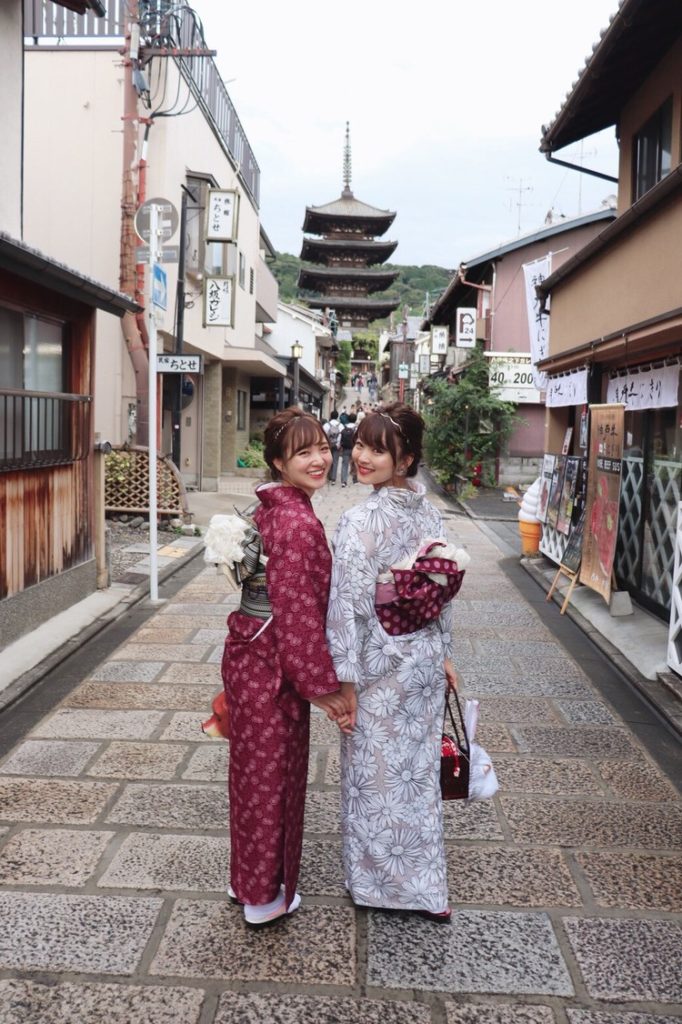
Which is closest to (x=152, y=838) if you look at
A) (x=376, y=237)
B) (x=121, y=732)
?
(x=121, y=732)

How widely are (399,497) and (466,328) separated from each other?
22252mm

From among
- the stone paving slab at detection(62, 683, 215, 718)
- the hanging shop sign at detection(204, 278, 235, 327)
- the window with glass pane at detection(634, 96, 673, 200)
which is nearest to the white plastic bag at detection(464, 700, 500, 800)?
the stone paving slab at detection(62, 683, 215, 718)

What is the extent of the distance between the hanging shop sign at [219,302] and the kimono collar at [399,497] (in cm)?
1467

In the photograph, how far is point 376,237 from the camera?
58.7 metres

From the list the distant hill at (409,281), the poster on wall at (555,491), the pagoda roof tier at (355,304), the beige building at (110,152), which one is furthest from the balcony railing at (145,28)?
the distant hill at (409,281)

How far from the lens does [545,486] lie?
1114 centimetres

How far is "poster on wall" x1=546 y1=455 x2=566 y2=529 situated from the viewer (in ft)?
33.6

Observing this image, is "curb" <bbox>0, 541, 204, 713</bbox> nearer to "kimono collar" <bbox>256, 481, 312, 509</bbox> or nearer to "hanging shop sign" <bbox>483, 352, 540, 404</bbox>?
"kimono collar" <bbox>256, 481, 312, 509</bbox>

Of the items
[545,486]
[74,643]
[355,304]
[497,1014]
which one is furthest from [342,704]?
[355,304]

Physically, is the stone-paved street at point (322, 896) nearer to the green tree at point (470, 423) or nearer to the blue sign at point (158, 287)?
the blue sign at point (158, 287)

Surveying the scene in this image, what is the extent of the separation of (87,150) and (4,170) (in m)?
5.68

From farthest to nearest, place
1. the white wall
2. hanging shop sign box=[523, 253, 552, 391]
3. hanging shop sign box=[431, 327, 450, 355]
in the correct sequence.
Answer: hanging shop sign box=[431, 327, 450, 355] → hanging shop sign box=[523, 253, 552, 391] → the white wall

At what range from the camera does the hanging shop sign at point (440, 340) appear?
1158 inches

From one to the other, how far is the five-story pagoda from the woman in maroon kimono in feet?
183
